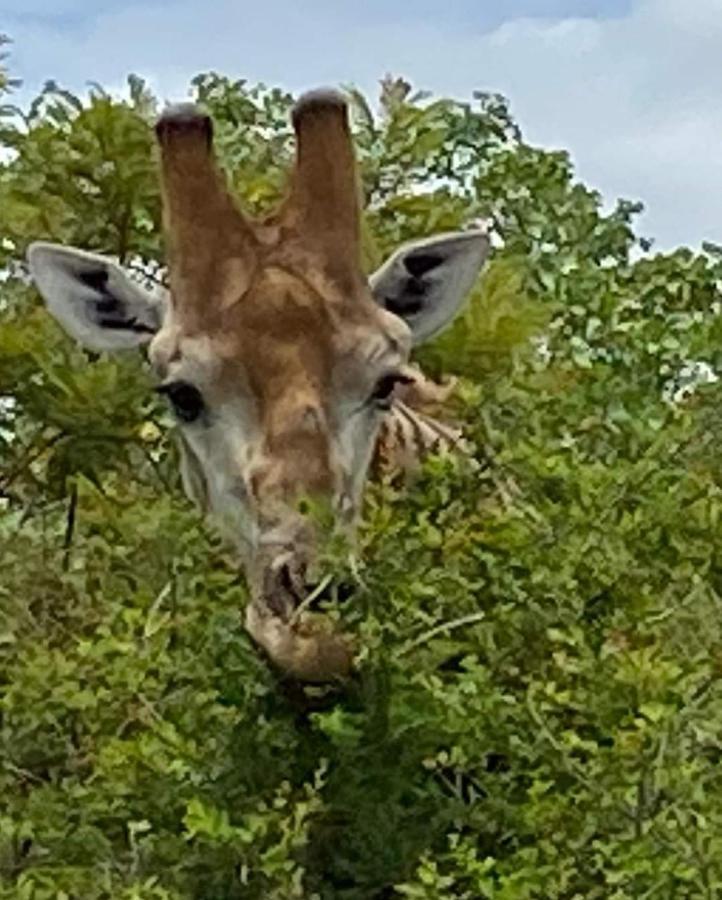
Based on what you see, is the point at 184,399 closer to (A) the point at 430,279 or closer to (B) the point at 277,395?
(B) the point at 277,395

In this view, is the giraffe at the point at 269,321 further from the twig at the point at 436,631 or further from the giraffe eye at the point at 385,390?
the twig at the point at 436,631

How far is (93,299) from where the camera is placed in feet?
16.6

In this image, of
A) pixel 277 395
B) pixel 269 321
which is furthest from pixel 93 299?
pixel 277 395

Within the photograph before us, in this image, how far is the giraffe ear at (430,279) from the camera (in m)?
5.06

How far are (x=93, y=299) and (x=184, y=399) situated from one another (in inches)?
18.3

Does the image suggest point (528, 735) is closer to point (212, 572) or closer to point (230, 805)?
point (230, 805)

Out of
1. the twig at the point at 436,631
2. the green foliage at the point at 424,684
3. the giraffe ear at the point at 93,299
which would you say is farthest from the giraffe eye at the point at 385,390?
the twig at the point at 436,631

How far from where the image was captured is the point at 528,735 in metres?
3.34

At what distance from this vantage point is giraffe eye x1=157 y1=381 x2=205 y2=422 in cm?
465

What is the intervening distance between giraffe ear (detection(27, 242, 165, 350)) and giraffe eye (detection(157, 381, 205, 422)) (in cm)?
33

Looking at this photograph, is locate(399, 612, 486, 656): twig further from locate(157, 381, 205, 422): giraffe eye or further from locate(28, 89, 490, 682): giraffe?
locate(157, 381, 205, 422): giraffe eye

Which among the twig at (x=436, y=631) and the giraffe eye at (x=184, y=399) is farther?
the giraffe eye at (x=184, y=399)

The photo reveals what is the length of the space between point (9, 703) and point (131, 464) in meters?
1.24

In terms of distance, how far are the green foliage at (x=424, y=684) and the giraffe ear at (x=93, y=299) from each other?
431 millimetres
